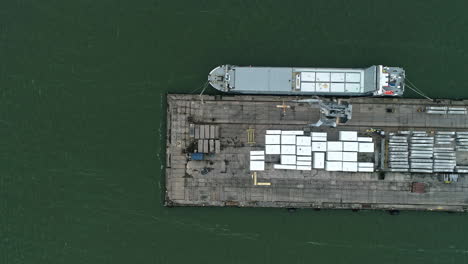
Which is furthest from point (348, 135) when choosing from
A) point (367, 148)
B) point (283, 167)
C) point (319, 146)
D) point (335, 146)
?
point (283, 167)

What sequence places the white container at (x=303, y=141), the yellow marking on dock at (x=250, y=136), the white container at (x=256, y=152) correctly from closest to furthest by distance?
1. the white container at (x=303, y=141)
2. the white container at (x=256, y=152)
3. the yellow marking on dock at (x=250, y=136)

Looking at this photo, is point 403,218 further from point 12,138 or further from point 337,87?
point 12,138

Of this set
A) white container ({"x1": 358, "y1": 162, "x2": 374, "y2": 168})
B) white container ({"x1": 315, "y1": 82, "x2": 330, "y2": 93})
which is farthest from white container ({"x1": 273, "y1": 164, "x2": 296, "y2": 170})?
white container ({"x1": 315, "y1": 82, "x2": 330, "y2": 93})

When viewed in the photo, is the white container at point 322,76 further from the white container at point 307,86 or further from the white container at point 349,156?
the white container at point 349,156

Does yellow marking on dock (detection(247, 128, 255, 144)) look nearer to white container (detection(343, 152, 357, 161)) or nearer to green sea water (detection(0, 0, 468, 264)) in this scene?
green sea water (detection(0, 0, 468, 264))

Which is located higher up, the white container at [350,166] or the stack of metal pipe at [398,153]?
the stack of metal pipe at [398,153]

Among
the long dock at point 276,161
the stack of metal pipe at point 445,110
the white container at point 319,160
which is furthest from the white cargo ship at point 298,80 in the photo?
the white container at point 319,160

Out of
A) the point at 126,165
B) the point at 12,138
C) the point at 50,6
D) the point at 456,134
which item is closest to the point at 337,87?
the point at 456,134
